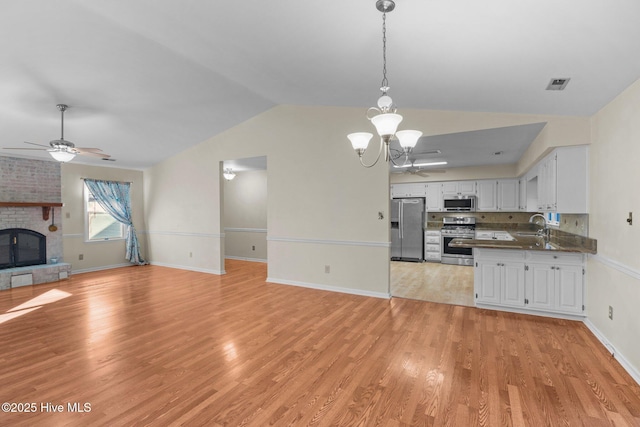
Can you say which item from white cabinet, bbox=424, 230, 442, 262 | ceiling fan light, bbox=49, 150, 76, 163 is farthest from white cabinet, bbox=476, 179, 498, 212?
ceiling fan light, bbox=49, 150, 76, 163

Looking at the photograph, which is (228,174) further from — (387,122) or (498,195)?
(498,195)

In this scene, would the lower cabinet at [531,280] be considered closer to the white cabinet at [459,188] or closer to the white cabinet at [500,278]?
the white cabinet at [500,278]

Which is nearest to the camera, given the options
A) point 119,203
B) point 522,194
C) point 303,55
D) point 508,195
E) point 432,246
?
point 303,55

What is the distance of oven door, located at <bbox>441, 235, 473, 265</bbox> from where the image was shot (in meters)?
7.45

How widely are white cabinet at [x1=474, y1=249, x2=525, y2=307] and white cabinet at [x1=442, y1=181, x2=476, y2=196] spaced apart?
12.5ft

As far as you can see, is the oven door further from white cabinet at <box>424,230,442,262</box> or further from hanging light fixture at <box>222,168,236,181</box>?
hanging light fixture at <box>222,168,236,181</box>

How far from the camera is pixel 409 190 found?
824 centimetres

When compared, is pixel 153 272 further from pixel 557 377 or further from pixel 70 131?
pixel 557 377

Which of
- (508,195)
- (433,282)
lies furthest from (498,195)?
(433,282)

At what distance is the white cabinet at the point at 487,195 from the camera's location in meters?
7.30

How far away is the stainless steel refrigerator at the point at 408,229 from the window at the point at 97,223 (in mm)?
7053

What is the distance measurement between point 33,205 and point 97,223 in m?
1.35

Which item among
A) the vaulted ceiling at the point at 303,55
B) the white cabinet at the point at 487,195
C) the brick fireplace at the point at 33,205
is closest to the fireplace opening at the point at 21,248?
the brick fireplace at the point at 33,205

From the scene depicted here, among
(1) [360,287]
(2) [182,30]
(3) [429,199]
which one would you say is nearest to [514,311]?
(1) [360,287]
